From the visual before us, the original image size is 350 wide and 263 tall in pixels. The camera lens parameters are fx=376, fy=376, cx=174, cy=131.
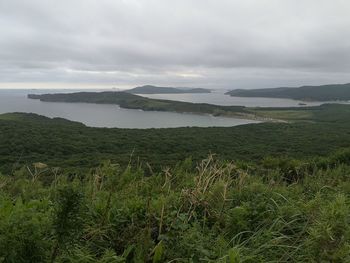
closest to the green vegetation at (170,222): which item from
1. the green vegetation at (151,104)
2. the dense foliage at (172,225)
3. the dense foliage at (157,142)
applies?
the dense foliage at (172,225)

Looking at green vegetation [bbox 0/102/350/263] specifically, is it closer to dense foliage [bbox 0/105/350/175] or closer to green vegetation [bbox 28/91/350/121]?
dense foliage [bbox 0/105/350/175]

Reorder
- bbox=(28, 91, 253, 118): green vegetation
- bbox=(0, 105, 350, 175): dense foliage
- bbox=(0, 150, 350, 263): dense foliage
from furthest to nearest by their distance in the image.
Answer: bbox=(28, 91, 253, 118): green vegetation → bbox=(0, 105, 350, 175): dense foliage → bbox=(0, 150, 350, 263): dense foliage

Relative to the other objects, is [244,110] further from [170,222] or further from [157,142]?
[170,222]

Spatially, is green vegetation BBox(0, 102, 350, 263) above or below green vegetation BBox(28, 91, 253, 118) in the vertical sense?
above

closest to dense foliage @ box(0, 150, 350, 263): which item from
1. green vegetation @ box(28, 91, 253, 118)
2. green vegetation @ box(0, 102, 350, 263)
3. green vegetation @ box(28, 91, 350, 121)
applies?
green vegetation @ box(0, 102, 350, 263)

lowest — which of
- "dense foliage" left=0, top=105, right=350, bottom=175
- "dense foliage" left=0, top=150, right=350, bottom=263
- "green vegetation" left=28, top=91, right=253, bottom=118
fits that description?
"dense foliage" left=0, top=105, right=350, bottom=175

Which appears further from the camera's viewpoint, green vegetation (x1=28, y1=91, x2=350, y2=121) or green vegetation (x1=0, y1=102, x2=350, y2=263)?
green vegetation (x1=28, y1=91, x2=350, y2=121)

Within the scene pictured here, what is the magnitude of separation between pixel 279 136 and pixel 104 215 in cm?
7221

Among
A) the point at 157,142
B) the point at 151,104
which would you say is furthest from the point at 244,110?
the point at 157,142

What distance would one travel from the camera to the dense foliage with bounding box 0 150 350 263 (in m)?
2.22

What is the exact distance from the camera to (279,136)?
237 feet

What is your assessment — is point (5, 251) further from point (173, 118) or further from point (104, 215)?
point (173, 118)

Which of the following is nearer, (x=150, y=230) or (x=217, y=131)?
(x=150, y=230)

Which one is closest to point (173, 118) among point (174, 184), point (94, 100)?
point (94, 100)
